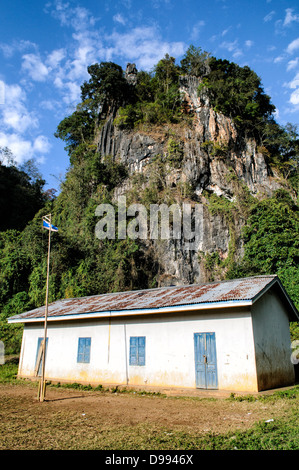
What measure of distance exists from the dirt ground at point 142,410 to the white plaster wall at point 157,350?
860 millimetres

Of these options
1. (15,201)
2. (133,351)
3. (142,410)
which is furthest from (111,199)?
(142,410)

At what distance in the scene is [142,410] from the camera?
313 inches

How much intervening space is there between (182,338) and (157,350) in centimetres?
108

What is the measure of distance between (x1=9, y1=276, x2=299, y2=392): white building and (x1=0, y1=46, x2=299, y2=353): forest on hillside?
8.64 m

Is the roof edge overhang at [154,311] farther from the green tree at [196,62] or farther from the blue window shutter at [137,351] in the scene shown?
the green tree at [196,62]

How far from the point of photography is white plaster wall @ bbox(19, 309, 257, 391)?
9789 millimetres

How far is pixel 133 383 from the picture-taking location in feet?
37.7

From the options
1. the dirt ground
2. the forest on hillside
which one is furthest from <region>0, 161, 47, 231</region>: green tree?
the dirt ground

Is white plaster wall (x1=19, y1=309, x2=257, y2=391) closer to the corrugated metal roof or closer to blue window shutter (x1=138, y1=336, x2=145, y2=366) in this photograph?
blue window shutter (x1=138, y1=336, x2=145, y2=366)

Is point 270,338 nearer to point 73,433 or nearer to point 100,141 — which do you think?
point 73,433

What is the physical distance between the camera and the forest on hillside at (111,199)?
2467 cm

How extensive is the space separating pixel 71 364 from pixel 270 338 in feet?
26.1

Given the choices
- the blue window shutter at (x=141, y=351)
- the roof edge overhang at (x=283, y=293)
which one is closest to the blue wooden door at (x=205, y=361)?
the blue window shutter at (x=141, y=351)
